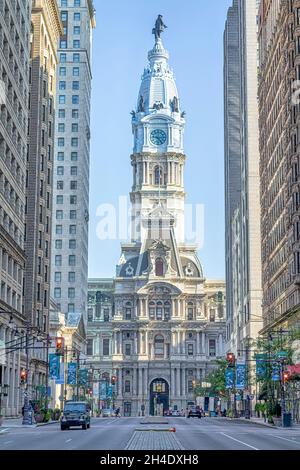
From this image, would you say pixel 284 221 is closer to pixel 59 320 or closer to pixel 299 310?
pixel 299 310

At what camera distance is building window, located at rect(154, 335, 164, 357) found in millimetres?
189625

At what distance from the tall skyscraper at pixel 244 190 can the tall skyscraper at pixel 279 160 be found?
10.1 meters

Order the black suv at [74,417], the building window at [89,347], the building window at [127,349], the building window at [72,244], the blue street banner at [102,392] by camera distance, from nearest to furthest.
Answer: the black suv at [74,417] → the building window at [72,244] → the blue street banner at [102,392] → the building window at [127,349] → the building window at [89,347]

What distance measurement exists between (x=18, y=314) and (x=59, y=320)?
45.7m

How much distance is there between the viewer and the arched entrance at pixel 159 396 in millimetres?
188125

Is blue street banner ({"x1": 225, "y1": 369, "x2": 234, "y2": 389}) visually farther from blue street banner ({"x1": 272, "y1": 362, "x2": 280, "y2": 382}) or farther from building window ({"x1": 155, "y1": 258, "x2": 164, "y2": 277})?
building window ({"x1": 155, "y1": 258, "x2": 164, "y2": 277})

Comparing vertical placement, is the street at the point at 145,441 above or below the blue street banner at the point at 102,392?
below

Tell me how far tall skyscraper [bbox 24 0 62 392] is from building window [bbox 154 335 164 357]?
80.8 metres

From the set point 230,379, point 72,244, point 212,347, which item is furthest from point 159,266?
point 230,379

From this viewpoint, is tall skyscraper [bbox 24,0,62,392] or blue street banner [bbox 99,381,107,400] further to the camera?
blue street banner [bbox 99,381,107,400]

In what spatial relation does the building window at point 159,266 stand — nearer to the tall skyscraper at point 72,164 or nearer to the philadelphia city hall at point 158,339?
the philadelphia city hall at point 158,339

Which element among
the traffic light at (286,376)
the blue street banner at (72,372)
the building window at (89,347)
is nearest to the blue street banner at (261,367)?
the traffic light at (286,376)

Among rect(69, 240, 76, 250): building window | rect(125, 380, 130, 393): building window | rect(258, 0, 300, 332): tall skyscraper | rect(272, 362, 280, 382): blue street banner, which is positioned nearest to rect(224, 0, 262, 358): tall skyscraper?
rect(258, 0, 300, 332): tall skyscraper

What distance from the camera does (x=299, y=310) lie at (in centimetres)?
8106
